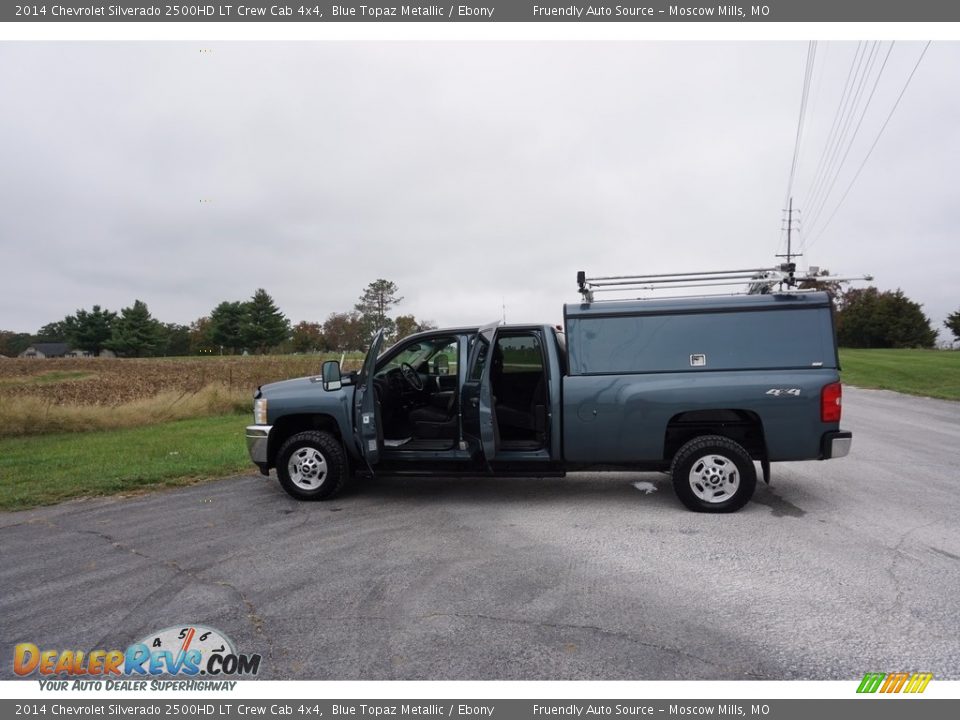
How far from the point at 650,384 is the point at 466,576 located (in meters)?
2.61

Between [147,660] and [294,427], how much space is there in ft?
11.1

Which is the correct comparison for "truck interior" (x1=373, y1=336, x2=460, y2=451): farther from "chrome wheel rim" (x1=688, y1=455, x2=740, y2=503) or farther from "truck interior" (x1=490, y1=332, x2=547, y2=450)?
"chrome wheel rim" (x1=688, y1=455, x2=740, y2=503)

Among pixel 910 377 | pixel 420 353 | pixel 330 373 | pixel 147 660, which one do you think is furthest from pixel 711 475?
pixel 910 377

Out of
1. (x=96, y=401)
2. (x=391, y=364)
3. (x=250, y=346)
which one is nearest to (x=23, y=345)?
(x=250, y=346)

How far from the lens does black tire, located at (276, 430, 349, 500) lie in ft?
19.4

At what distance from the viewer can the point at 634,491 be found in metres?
6.16

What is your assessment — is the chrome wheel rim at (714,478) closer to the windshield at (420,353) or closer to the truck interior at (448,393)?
the truck interior at (448,393)

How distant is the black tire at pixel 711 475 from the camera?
5.26 metres

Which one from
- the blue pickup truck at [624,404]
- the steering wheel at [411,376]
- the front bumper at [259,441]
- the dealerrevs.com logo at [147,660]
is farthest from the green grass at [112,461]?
the dealerrevs.com logo at [147,660]

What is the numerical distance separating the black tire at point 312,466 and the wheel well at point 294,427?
0.55 ft

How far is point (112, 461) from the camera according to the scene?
8281mm

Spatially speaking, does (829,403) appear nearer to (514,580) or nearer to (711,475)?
(711,475)

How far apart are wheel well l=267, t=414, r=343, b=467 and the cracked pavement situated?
571 millimetres

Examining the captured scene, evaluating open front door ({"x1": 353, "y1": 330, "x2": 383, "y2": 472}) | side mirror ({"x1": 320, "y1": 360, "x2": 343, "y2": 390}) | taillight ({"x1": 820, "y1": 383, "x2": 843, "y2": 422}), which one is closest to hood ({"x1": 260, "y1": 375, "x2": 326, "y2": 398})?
side mirror ({"x1": 320, "y1": 360, "x2": 343, "y2": 390})
